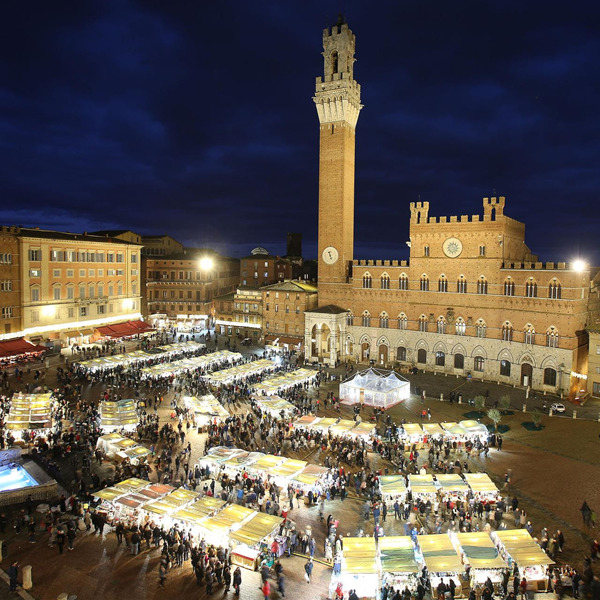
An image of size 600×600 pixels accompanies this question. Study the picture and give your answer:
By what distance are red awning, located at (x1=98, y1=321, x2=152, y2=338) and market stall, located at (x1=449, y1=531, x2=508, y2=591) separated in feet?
151

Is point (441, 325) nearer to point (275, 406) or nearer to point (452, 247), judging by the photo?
point (452, 247)

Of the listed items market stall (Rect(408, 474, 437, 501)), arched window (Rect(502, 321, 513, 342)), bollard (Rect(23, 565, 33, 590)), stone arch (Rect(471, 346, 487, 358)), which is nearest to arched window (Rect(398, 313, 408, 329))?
stone arch (Rect(471, 346, 487, 358))

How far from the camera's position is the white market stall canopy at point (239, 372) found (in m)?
39.3

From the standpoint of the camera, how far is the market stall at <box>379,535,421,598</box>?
1578cm

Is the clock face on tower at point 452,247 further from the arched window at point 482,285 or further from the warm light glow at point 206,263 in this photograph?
the warm light glow at point 206,263

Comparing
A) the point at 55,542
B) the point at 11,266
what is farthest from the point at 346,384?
the point at 11,266

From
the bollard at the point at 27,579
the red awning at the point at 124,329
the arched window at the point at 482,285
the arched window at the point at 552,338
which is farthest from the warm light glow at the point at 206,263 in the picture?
the bollard at the point at 27,579

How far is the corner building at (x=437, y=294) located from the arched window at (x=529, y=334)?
86 mm

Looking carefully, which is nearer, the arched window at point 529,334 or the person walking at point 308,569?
the person walking at point 308,569

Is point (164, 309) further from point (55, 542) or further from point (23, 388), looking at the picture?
point (55, 542)

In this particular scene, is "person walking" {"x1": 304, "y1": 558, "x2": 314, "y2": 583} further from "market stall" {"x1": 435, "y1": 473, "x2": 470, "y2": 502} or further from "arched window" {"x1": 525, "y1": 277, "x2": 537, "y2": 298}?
"arched window" {"x1": 525, "y1": 277, "x2": 537, "y2": 298}

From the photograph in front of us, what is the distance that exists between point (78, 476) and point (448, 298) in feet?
120

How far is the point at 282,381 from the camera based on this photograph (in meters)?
38.8

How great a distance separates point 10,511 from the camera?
68.1 ft
